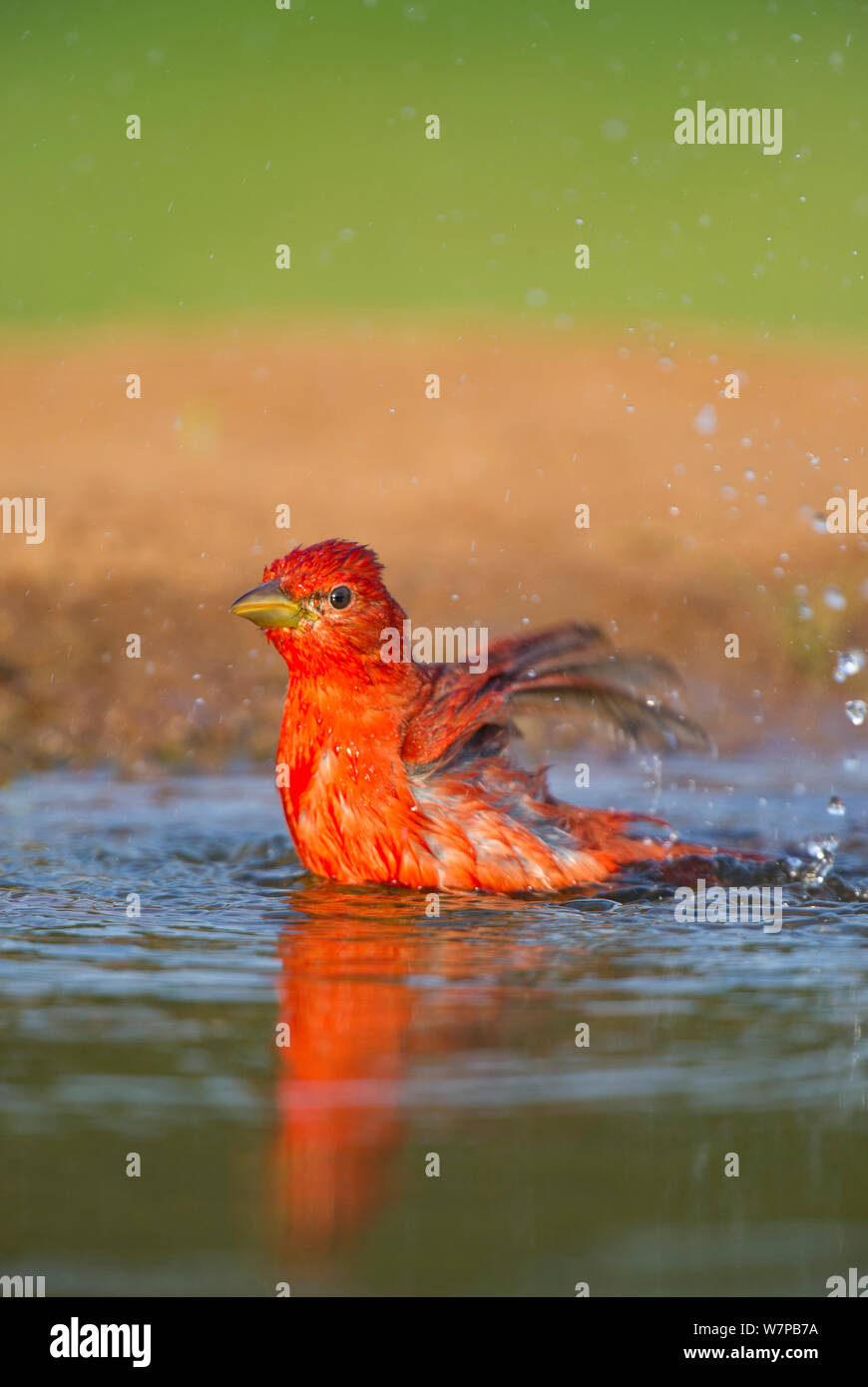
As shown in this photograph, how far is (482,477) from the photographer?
13789 mm

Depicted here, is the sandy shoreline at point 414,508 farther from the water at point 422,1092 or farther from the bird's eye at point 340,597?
the water at point 422,1092

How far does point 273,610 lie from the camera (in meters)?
5.91

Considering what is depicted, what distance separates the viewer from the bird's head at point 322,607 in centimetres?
593

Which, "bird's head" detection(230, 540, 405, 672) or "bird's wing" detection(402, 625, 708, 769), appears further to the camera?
"bird's wing" detection(402, 625, 708, 769)

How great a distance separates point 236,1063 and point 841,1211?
1361 mm

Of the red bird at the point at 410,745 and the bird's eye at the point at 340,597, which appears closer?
the red bird at the point at 410,745

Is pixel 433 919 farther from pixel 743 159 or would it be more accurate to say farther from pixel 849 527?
pixel 743 159

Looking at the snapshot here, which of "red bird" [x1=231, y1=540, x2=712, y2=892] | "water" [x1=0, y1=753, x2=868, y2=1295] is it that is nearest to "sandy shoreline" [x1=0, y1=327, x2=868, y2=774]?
"red bird" [x1=231, y1=540, x2=712, y2=892]

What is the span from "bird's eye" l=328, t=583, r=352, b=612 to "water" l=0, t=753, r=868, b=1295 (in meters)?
0.96

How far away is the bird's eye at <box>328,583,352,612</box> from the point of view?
19.5 feet

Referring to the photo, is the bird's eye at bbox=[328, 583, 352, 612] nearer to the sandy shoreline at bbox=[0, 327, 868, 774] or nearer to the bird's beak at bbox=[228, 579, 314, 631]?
the bird's beak at bbox=[228, 579, 314, 631]

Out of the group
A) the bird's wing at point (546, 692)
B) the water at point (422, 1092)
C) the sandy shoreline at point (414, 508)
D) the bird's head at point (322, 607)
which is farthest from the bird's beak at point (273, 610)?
the sandy shoreline at point (414, 508)

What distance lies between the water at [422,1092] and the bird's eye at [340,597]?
37.9 inches
